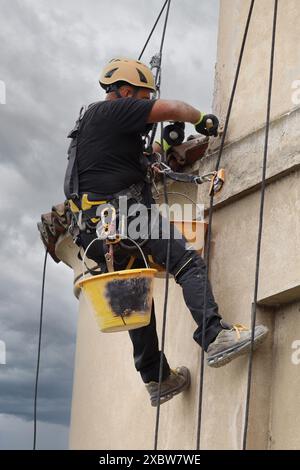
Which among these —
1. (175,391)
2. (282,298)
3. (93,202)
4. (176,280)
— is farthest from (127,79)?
(175,391)

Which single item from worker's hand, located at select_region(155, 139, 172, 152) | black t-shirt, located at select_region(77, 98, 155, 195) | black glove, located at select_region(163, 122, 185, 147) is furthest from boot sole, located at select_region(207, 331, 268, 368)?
worker's hand, located at select_region(155, 139, 172, 152)

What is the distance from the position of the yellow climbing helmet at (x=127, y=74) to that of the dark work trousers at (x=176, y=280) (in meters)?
1.00

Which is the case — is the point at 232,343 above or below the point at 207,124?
below

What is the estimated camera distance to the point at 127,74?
808 cm

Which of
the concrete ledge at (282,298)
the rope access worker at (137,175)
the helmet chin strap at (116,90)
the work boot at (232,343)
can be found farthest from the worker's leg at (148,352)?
the helmet chin strap at (116,90)

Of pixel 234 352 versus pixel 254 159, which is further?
pixel 254 159

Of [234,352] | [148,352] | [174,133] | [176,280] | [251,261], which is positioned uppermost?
[174,133]

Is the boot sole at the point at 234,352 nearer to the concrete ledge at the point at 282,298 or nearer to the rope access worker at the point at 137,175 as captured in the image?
the rope access worker at the point at 137,175

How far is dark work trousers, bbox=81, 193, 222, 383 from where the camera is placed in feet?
24.7

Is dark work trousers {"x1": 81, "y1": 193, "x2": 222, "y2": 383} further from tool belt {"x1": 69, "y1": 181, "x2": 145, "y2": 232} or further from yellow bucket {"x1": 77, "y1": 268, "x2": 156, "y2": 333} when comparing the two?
yellow bucket {"x1": 77, "y1": 268, "x2": 156, "y2": 333}

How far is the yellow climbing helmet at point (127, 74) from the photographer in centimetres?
808

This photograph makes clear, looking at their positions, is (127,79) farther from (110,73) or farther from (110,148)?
(110,148)

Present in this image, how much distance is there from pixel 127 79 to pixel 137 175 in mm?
713
